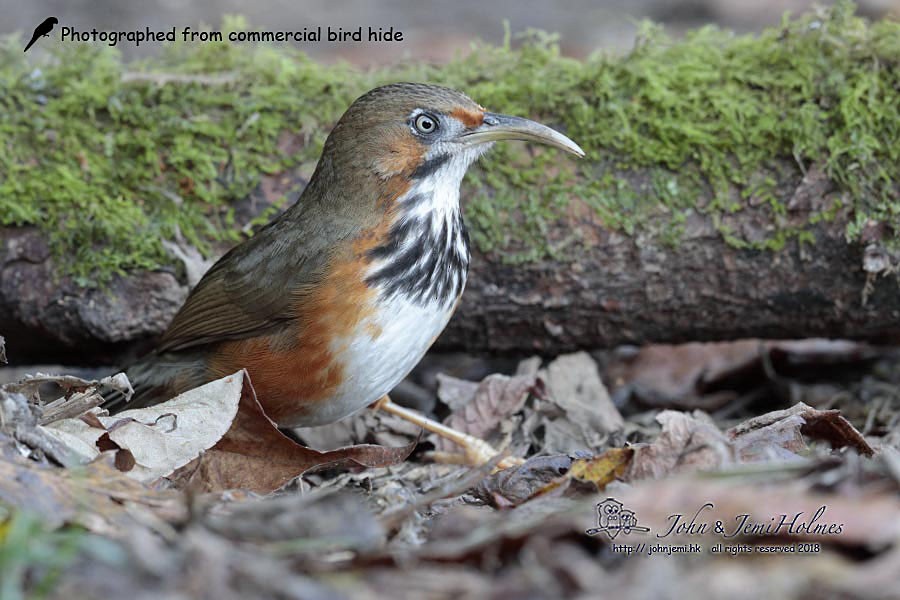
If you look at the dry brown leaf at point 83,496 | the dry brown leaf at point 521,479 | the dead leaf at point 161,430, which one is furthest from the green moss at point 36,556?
the dry brown leaf at point 521,479

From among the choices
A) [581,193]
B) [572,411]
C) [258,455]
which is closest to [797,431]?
[572,411]

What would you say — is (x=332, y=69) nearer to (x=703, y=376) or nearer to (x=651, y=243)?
(x=651, y=243)

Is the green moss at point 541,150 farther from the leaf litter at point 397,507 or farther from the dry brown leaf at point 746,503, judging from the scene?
the dry brown leaf at point 746,503

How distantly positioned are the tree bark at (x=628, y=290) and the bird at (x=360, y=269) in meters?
0.59

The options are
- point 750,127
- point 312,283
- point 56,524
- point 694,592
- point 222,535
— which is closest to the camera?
point 694,592

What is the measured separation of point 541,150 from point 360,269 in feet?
4.67

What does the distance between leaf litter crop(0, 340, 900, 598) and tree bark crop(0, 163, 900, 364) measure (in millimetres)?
889

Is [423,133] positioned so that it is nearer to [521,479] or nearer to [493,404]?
[493,404]

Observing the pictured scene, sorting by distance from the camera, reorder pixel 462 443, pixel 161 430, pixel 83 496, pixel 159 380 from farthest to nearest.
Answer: pixel 462 443 < pixel 159 380 < pixel 161 430 < pixel 83 496

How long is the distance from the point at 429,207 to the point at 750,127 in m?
1.73

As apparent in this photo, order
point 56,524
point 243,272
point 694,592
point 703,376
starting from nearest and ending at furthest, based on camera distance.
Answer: point 694,592 → point 56,524 → point 243,272 → point 703,376

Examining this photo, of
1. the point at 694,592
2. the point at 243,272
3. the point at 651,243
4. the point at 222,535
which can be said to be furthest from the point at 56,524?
the point at 651,243

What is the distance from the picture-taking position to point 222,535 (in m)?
2.04

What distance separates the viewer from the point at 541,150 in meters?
4.97
